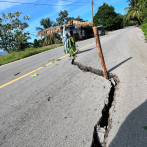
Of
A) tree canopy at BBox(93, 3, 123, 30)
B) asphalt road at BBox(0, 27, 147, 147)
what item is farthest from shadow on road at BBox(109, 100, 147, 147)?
tree canopy at BBox(93, 3, 123, 30)

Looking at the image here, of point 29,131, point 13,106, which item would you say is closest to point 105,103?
point 29,131

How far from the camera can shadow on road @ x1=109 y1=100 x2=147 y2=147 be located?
134cm

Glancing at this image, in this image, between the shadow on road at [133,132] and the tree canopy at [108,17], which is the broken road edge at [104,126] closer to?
the shadow on road at [133,132]

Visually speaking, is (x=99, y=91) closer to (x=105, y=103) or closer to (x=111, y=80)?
(x=105, y=103)

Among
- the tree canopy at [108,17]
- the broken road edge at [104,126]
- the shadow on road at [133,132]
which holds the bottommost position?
the broken road edge at [104,126]

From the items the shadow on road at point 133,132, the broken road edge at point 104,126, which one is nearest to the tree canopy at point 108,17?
the broken road edge at point 104,126

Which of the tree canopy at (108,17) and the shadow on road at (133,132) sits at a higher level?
the tree canopy at (108,17)

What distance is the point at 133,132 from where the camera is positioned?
1.46m

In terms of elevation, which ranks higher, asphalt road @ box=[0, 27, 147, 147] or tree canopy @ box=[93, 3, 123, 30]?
tree canopy @ box=[93, 3, 123, 30]

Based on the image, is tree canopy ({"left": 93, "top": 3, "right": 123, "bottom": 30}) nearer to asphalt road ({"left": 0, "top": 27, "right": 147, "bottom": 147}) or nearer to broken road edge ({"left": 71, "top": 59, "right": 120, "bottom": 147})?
asphalt road ({"left": 0, "top": 27, "right": 147, "bottom": 147})

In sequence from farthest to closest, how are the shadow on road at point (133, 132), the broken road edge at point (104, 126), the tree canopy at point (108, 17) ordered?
the tree canopy at point (108, 17) → the broken road edge at point (104, 126) → the shadow on road at point (133, 132)

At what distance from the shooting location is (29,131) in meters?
1.67

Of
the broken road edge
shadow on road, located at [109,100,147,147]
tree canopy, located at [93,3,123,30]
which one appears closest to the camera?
shadow on road, located at [109,100,147,147]

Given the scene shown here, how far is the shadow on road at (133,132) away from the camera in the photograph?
1.34 m
